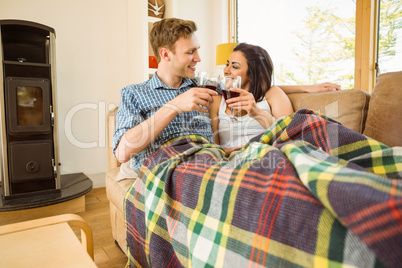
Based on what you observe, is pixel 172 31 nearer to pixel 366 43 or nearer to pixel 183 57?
pixel 183 57

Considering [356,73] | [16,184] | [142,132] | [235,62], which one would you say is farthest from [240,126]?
[16,184]

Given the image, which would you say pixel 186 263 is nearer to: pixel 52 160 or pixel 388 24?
pixel 52 160

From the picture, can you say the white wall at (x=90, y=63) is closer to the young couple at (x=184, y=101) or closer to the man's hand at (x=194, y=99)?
the young couple at (x=184, y=101)

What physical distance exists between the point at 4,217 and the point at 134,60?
1655 millimetres

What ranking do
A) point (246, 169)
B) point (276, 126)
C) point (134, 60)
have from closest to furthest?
point (246, 169)
point (276, 126)
point (134, 60)

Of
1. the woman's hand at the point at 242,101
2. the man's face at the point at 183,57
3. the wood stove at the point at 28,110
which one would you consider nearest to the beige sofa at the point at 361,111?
the woman's hand at the point at 242,101

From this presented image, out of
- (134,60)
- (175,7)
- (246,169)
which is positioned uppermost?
(175,7)

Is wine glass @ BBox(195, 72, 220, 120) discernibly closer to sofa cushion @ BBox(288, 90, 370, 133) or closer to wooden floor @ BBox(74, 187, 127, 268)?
sofa cushion @ BBox(288, 90, 370, 133)

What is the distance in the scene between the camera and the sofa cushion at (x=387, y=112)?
1.03m

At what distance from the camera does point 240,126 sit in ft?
4.98

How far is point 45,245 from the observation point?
757mm

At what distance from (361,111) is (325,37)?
141cm

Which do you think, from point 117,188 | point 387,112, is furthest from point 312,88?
point 117,188

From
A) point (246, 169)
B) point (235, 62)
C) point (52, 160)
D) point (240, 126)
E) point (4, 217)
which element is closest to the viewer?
point (246, 169)
